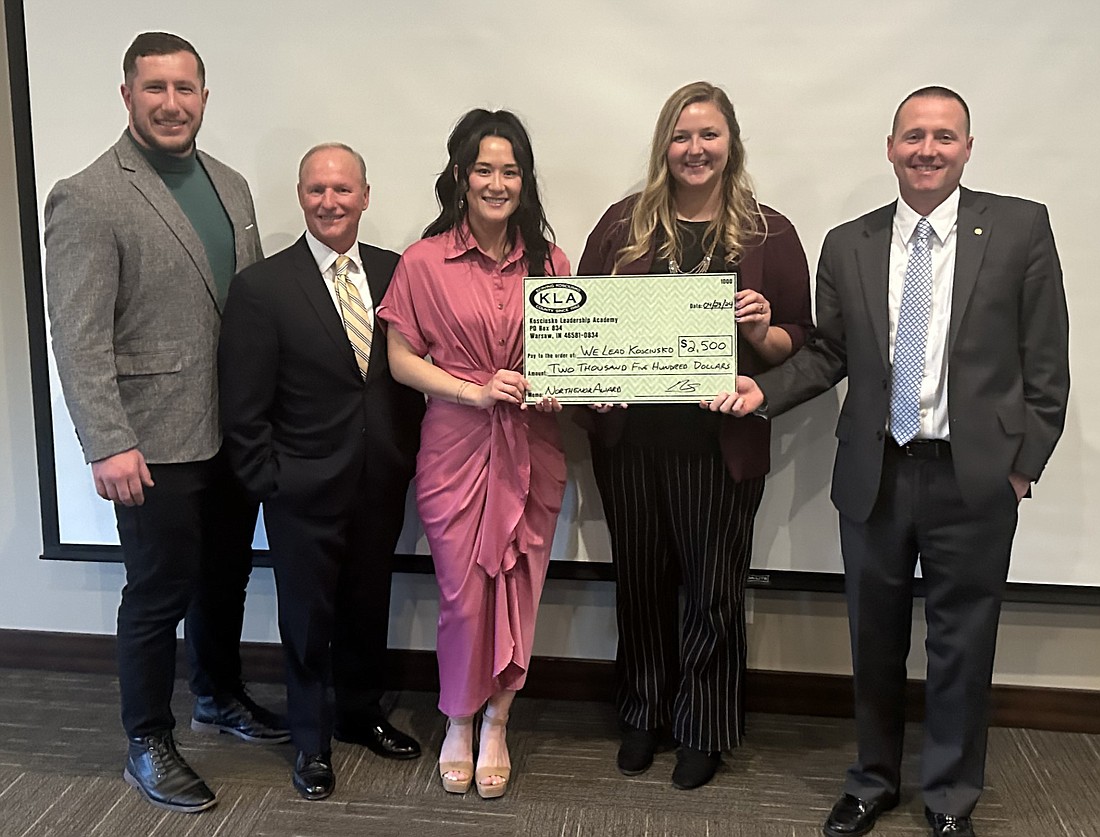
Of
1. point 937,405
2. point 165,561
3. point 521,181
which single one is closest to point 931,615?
point 937,405

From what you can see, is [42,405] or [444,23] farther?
[42,405]

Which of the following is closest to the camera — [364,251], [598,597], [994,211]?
[994,211]

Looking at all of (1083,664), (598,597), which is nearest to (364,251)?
(598,597)

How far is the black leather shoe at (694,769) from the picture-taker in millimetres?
2168

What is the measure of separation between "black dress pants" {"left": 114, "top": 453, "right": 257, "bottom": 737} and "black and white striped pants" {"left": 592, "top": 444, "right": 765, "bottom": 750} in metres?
0.93

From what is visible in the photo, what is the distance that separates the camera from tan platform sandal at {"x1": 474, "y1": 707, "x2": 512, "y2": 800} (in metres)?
2.15

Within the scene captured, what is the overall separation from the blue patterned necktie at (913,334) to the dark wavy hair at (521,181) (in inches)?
30.2

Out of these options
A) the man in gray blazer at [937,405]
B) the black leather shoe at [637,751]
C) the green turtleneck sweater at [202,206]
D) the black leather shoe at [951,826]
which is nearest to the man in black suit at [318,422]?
the green turtleneck sweater at [202,206]

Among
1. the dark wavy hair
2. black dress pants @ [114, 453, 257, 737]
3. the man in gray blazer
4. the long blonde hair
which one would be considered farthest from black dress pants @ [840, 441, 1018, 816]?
black dress pants @ [114, 453, 257, 737]

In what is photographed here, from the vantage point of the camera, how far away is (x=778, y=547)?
245cm

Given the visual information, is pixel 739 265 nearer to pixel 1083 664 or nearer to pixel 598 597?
pixel 598 597

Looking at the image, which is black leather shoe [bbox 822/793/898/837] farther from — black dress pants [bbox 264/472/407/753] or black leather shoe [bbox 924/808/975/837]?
black dress pants [bbox 264/472/407/753]

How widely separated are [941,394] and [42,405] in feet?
7.84

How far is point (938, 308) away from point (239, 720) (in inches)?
78.9
